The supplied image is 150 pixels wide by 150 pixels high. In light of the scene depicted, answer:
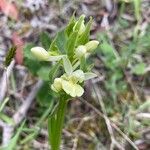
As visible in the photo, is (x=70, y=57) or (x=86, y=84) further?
(x=86, y=84)

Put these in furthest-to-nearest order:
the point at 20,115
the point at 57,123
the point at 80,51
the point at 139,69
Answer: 1. the point at 139,69
2. the point at 20,115
3. the point at 57,123
4. the point at 80,51

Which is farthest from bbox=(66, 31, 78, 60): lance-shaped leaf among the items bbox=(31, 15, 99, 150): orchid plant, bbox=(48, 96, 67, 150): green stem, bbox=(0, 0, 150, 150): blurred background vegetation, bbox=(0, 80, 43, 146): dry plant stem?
bbox=(0, 80, 43, 146): dry plant stem

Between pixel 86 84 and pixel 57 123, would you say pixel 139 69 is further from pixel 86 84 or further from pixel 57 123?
pixel 57 123

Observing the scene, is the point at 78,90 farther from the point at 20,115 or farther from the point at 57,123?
the point at 20,115

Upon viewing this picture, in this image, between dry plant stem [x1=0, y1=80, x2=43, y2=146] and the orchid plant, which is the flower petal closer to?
the orchid plant

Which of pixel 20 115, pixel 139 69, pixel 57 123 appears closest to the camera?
pixel 57 123

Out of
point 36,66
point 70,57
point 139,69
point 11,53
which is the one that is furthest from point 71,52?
point 139,69

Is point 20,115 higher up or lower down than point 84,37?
lower down

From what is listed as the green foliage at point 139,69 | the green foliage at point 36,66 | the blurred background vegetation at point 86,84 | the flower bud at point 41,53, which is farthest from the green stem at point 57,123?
the green foliage at point 139,69
